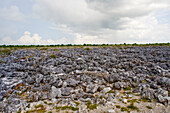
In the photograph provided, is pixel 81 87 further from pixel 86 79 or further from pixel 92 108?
pixel 92 108

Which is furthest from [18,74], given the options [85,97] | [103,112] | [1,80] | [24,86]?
[103,112]

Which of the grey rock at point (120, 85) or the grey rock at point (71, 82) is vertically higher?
the grey rock at point (71, 82)

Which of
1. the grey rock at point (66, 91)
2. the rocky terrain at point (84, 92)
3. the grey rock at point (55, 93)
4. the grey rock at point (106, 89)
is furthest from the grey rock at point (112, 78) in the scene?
the grey rock at point (55, 93)

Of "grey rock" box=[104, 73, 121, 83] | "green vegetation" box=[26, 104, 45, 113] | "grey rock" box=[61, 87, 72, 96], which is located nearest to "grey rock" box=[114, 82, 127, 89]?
"grey rock" box=[104, 73, 121, 83]

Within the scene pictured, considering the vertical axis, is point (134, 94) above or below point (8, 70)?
below

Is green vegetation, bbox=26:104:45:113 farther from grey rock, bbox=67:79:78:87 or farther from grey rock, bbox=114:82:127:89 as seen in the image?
grey rock, bbox=114:82:127:89

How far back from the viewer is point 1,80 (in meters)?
7.54

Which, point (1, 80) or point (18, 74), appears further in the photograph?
point (18, 74)

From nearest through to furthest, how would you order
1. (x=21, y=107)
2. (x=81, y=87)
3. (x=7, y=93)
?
(x=21, y=107), (x=7, y=93), (x=81, y=87)

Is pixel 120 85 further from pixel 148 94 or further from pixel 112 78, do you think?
pixel 148 94

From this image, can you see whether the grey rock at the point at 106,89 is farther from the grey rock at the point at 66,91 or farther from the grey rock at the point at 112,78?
the grey rock at the point at 66,91

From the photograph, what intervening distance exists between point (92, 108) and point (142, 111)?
225cm

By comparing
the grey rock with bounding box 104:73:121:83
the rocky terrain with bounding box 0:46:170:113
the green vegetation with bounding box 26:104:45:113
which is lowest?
the green vegetation with bounding box 26:104:45:113

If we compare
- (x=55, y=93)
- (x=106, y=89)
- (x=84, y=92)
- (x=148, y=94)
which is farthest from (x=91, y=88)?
(x=148, y=94)
